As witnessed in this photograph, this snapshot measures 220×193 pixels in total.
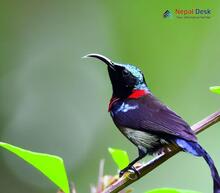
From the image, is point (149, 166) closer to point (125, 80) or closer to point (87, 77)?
point (125, 80)

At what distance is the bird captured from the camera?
44.2 inches

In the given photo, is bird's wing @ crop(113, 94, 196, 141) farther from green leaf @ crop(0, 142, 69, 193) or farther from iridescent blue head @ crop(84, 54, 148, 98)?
green leaf @ crop(0, 142, 69, 193)

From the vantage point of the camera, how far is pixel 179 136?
3.76 ft

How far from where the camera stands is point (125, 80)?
1562mm

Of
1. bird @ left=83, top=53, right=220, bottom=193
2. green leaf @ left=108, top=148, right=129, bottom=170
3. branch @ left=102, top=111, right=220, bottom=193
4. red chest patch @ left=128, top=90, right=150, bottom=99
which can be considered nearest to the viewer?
branch @ left=102, top=111, right=220, bottom=193

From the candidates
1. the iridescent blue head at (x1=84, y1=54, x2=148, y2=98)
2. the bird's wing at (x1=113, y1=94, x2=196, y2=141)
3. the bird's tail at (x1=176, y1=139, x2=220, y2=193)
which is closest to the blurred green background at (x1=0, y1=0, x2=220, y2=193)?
the iridescent blue head at (x1=84, y1=54, x2=148, y2=98)

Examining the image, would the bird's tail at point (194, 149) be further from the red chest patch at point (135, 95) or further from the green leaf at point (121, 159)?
the red chest patch at point (135, 95)

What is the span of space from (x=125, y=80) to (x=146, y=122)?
330 mm

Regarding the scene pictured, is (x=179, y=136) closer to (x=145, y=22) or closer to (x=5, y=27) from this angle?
(x=145, y=22)

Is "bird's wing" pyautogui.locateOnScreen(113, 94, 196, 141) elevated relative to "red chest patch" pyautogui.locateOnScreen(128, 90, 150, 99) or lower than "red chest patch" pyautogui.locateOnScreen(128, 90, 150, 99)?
elevated

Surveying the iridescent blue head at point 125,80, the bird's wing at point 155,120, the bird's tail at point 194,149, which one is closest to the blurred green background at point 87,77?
the iridescent blue head at point 125,80

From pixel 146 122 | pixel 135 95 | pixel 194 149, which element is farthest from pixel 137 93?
pixel 194 149

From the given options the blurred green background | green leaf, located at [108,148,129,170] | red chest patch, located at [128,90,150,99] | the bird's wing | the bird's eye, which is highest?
the bird's eye

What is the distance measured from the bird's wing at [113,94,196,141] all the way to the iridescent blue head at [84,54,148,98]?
13 cm
